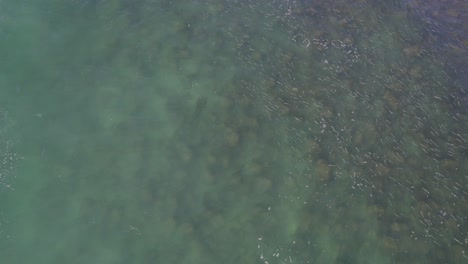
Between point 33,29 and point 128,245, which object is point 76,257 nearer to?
point 128,245

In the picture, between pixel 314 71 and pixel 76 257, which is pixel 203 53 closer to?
pixel 314 71

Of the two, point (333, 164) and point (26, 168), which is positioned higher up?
point (333, 164)

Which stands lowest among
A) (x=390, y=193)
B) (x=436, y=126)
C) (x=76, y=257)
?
(x=76, y=257)

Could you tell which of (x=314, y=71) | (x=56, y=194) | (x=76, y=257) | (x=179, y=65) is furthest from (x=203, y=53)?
(x=76, y=257)

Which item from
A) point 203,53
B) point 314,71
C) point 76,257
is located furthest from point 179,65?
point 76,257

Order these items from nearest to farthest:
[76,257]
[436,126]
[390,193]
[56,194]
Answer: [76,257] < [56,194] < [390,193] < [436,126]

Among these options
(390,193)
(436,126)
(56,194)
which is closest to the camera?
(56,194)

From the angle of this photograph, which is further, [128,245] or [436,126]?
[436,126]
